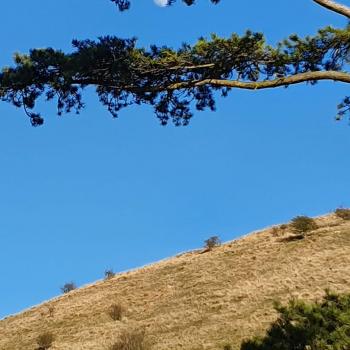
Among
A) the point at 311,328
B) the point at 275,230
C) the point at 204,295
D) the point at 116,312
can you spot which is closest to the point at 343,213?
the point at 275,230

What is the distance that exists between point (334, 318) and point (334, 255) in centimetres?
1600

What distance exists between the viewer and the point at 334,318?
12.5 metres

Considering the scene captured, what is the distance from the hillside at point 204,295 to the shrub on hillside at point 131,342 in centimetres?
39

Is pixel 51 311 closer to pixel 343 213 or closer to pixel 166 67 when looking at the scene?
pixel 343 213

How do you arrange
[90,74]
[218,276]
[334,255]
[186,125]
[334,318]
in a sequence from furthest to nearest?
[218,276] → [334,255] → [334,318] → [186,125] → [90,74]

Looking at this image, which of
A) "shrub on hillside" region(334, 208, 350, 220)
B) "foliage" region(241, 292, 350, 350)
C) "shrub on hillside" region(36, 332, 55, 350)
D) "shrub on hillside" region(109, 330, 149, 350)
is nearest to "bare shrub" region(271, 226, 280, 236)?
"shrub on hillside" region(334, 208, 350, 220)

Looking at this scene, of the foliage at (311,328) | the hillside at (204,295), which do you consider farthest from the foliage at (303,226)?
the foliage at (311,328)

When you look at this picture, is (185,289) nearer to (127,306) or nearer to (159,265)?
(127,306)

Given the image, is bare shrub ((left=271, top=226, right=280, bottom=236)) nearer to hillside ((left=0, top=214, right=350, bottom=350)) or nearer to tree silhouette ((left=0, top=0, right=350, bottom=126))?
hillside ((left=0, top=214, right=350, bottom=350))

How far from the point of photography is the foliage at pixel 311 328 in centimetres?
1202

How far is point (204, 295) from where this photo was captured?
1070 inches

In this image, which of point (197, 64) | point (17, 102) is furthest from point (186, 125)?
point (17, 102)

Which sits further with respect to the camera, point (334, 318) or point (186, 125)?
point (334, 318)

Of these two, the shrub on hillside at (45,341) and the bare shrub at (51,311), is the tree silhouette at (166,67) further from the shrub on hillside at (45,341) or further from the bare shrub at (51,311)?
the bare shrub at (51,311)
